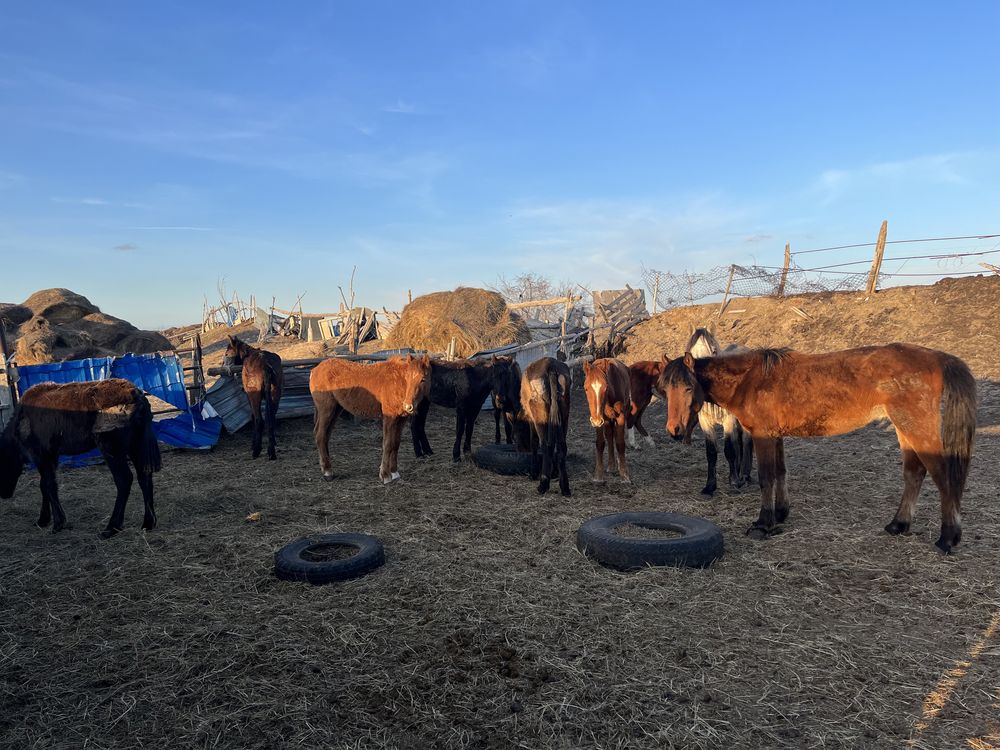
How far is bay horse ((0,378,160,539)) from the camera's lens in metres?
6.23

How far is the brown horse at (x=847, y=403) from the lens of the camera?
506cm

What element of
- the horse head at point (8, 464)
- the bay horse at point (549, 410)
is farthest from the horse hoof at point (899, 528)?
the horse head at point (8, 464)

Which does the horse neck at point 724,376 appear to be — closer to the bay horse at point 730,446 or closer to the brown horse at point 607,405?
the bay horse at point 730,446

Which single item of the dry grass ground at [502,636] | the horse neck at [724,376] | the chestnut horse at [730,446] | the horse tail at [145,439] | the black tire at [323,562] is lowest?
the dry grass ground at [502,636]

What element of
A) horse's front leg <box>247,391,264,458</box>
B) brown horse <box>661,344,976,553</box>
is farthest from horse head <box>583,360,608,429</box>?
horse's front leg <box>247,391,264,458</box>

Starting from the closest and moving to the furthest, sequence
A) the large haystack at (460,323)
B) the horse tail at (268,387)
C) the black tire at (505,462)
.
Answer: the black tire at (505,462), the horse tail at (268,387), the large haystack at (460,323)

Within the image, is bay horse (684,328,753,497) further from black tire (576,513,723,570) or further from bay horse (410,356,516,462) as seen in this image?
bay horse (410,356,516,462)

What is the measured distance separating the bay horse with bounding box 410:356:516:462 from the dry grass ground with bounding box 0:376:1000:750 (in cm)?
300

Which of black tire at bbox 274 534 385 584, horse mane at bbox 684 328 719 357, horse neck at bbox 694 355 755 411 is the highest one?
horse mane at bbox 684 328 719 357

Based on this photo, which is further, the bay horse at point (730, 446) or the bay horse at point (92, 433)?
the bay horse at point (730, 446)

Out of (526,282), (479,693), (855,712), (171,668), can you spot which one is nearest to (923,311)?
(855,712)

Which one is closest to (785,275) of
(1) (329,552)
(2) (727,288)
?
(2) (727,288)

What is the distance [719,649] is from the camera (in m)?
3.59

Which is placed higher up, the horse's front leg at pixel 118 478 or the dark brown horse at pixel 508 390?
the dark brown horse at pixel 508 390
